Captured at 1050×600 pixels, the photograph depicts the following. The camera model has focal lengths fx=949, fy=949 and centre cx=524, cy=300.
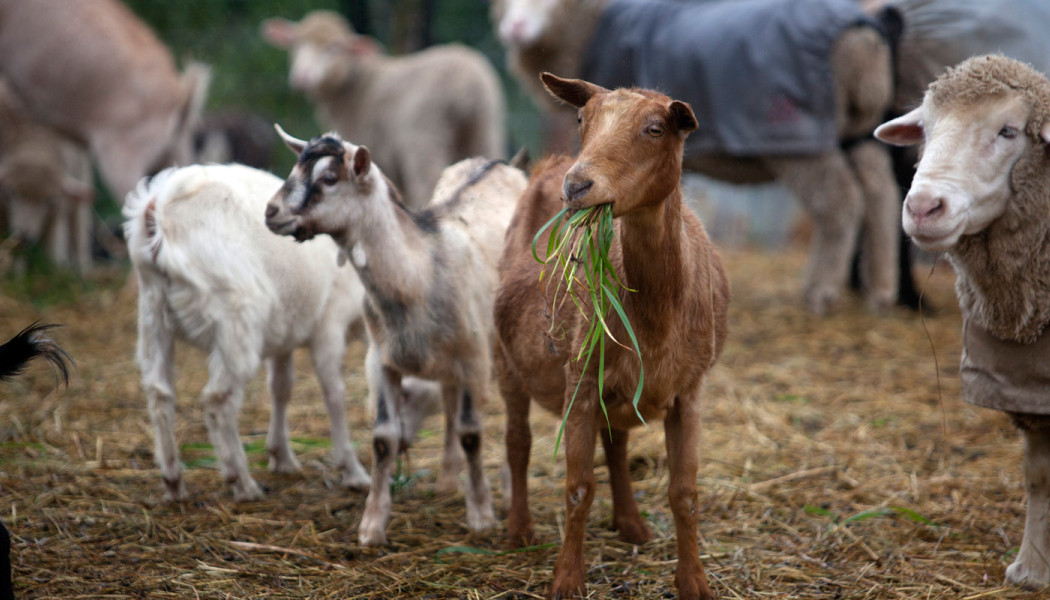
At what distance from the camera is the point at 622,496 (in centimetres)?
369

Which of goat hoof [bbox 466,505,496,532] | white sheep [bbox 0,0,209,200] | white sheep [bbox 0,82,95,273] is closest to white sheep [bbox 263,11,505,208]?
white sheep [bbox 0,0,209,200]

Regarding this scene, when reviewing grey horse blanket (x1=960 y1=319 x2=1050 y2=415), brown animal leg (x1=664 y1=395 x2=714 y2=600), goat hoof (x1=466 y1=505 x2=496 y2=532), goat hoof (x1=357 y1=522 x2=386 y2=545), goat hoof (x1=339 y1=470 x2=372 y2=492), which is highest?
grey horse blanket (x1=960 y1=319 x2=1050 y2=415)

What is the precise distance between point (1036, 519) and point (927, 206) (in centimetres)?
122

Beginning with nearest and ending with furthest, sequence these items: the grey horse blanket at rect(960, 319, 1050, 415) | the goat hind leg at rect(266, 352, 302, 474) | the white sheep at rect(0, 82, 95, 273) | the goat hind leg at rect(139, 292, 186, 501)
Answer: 1. the grey horse blanket at rect(960, 319, 1050, 415)
2. the goat hind leg at rect(139, 292, 186, 501)
3. the goat hind leg at rect(266, 352, 302, 474)
4. the white sheep at rect(0, 82, 95, 273)

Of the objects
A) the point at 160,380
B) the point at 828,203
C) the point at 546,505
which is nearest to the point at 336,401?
the point at 160,380

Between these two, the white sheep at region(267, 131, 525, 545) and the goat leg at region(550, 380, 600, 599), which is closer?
the goat leg at region(550, 380, 600, 599)

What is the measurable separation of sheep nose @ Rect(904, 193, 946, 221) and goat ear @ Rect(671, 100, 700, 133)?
790 millimetres

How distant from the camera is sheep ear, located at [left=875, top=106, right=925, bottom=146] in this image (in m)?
3.38

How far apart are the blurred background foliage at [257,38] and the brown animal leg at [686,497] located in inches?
346

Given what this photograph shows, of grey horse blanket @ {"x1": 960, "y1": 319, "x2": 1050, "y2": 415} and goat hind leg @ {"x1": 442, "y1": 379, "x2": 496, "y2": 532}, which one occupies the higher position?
grey horse blanket @ {"x1": 960, "y1": 319, "x2": 1050, "y2": 415}

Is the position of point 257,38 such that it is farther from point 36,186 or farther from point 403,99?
point 36,186

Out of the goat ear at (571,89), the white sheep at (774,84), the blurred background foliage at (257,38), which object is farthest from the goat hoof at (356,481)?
the blurred background foliage at (257,38)

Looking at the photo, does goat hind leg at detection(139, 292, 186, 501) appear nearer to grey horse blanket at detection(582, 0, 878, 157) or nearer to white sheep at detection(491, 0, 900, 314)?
white sheep at detection(491, 0, 900, 314)

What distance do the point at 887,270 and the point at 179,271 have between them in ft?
18.6
